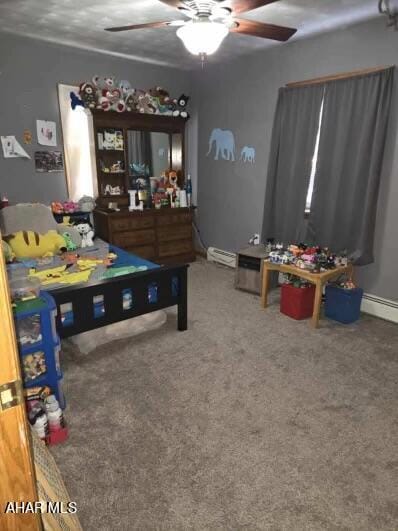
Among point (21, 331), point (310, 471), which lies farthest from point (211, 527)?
point (21, 331)

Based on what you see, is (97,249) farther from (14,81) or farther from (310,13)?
(310,13)

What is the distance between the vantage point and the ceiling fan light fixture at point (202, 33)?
191cm

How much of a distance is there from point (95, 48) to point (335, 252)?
129 inches

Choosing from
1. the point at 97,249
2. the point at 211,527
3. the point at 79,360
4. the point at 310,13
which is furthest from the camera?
the point at 97,249

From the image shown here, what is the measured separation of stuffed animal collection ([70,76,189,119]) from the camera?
12.7 ft

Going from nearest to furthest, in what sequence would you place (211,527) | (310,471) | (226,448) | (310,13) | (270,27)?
(211,527)
(310,471)
(226,448)
(270,27)
(310,13)

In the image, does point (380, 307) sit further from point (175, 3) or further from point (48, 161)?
point (48, 161)

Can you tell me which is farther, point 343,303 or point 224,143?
point 224,143

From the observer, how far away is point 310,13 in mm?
2754

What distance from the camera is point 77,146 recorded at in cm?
403

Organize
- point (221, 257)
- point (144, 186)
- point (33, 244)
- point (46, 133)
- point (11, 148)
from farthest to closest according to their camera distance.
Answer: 1. point (221, 257)
2. point (144, 186)
3. point (46, 133)
4. point (11, 148)
5. point (33, 244)

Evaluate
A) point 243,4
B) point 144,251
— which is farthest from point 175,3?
point 144,251

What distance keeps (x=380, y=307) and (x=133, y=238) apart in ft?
8.92

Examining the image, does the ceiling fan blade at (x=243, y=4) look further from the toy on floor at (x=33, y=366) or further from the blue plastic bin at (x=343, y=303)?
the blue plastic bin at (x=343, y=303)
